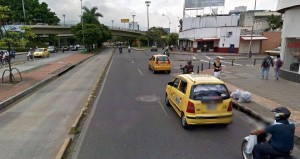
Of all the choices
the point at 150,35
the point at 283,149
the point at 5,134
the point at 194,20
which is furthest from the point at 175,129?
the point at 150,35

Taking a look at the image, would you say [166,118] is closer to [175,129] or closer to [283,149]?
[175,129]

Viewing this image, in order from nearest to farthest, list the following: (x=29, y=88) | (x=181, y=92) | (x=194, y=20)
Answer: (x=181, y=92)
(x=29, y=88)
(x=194, y=20)

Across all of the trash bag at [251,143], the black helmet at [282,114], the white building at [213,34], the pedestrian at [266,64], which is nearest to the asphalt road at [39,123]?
the trash bag at [251,143]

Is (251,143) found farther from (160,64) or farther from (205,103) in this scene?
(160,64)

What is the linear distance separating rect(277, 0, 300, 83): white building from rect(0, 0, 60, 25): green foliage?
7221cm

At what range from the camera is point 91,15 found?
218 feet

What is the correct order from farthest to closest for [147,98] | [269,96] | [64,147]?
[147,98], [269,96], [64,147]

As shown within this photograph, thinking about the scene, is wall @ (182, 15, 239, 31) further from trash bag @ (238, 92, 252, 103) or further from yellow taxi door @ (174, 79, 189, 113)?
yellow taxi door @ (174, 79, 189, 113)

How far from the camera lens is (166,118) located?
30.6 ft

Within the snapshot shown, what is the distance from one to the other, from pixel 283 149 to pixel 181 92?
4259mm

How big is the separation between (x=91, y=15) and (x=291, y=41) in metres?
57.2

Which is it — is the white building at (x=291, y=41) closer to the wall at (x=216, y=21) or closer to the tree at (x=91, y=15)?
the wall at (x=216, y=21)

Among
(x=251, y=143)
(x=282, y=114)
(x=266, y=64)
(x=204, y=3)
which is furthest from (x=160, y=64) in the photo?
(x=204, y=3)

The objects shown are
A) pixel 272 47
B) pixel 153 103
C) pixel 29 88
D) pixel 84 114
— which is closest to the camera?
pixel 84 114
